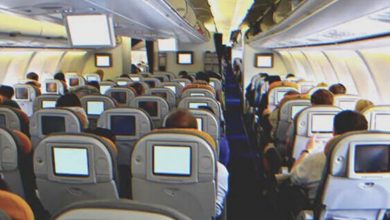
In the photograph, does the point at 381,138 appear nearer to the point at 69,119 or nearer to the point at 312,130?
the point at 312,130

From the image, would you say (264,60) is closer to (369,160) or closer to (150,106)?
(150,106)

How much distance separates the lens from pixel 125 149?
19.0ft

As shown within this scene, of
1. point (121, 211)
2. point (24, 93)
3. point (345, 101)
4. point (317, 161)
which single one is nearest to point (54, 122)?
point (317, 161)

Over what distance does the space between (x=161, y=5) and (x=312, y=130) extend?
2425 mm

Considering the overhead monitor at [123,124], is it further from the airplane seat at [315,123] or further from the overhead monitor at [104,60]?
the overhead monitor at [104,60]

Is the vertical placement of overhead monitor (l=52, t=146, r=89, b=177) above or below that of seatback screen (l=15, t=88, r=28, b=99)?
above

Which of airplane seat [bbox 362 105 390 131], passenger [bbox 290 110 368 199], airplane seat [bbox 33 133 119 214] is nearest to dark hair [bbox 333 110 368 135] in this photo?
passenger [bbox 290 110 368 199]

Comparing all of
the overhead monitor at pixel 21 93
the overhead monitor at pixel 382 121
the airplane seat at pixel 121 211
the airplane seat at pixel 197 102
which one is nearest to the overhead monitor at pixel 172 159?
the airplane seat at pixel 121 211

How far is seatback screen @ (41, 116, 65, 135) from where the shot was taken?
18.0 ft

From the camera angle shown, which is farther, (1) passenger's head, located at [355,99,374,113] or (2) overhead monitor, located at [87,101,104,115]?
(2) overhead monitor, located at [87,101,104,115]

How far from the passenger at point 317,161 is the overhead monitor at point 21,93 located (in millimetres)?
8289

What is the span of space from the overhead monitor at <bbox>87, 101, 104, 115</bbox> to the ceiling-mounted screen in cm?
109

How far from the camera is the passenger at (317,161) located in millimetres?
4047

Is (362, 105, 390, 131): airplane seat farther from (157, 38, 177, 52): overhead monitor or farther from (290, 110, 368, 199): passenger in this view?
(157, 38, 177, 52): overhead monitor
